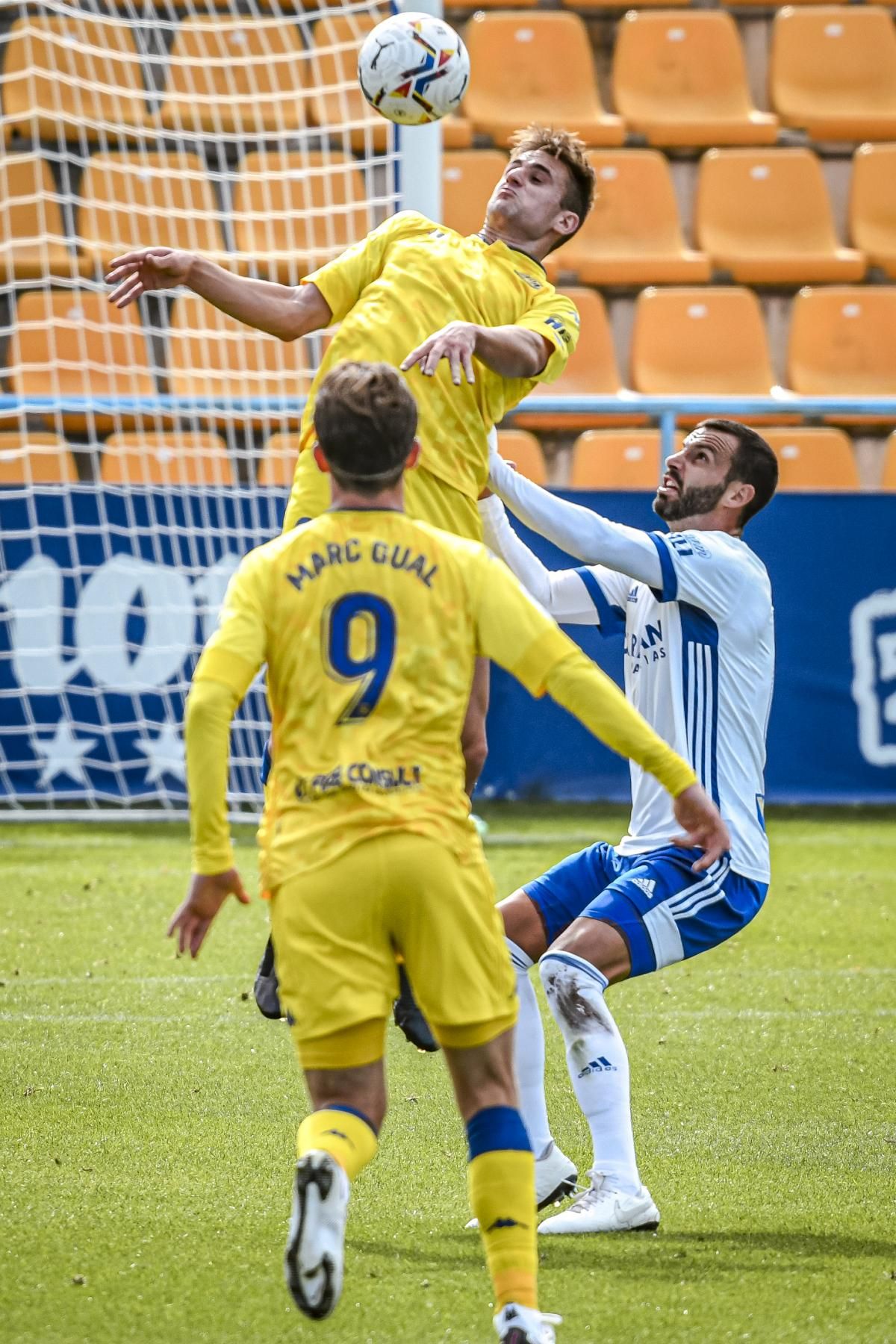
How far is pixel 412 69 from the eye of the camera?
4598 millimetres

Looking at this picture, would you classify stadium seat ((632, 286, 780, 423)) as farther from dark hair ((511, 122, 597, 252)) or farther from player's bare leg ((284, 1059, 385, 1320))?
player's bare leg ((284, 1059, 385, 1320))

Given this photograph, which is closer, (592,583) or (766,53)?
(592,583)

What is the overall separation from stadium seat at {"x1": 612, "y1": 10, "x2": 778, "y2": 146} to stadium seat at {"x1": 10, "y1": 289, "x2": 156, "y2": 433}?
13.1 ft

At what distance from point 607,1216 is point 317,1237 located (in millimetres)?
1223

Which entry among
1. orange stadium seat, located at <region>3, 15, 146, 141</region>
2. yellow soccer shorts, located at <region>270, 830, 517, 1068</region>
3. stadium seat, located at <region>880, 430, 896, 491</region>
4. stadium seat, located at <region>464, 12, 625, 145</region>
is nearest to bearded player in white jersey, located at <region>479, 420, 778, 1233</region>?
yellow soccer shorts, located at <region>270, 830, 517, 1068</region>

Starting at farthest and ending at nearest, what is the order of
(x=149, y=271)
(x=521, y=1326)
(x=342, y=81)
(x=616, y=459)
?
(x=342, y=81), (x=616, y=459), (x=149, y=271), (x=521, y=1326)

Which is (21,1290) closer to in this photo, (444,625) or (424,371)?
(444,625)

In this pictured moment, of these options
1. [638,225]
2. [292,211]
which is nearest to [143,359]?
[292,211]

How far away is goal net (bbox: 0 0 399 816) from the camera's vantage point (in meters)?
8.80

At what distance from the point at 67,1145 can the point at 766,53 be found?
10544mm

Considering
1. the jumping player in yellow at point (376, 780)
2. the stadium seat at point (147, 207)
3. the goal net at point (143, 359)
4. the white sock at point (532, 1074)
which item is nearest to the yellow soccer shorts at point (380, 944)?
the jumping player in yellow at point (376, 780)

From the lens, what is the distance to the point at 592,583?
4605 millimetres

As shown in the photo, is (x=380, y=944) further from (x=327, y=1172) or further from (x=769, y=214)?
(x=769, y=214)

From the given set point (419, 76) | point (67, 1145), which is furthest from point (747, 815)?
point (419, 76)
